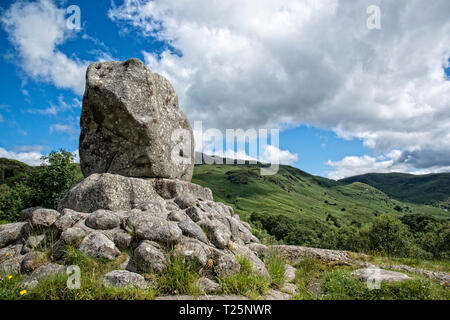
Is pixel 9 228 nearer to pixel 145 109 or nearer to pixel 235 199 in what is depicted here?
pixel 145 109

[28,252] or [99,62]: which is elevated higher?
[99,62]

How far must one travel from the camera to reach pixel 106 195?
33.3 ft

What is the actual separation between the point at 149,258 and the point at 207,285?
1.79 metres

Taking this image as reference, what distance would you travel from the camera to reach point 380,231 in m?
45.5

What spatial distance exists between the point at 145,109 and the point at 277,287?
9094mm

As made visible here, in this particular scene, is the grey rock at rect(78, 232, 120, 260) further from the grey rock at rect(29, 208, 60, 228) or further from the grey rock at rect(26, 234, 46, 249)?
the grey rock at rect(29, 208, 60, 228)

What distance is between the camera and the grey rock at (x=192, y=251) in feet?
24.5

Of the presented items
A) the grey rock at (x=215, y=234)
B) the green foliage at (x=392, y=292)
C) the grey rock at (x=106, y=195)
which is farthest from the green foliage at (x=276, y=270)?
the grey rock at (x=106, y=195)

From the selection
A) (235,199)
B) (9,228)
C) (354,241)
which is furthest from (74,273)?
(235,199)

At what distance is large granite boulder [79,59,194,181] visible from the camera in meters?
11.6

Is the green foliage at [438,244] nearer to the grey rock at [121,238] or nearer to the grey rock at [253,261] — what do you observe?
the grey rock at [253,261]

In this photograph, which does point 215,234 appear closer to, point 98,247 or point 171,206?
point 171,206

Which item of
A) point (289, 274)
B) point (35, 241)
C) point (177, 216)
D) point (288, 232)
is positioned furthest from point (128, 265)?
point (288, 232)

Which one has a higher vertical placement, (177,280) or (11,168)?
(11,168)
